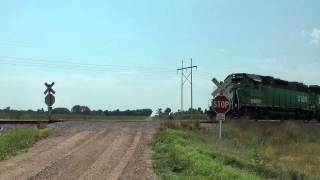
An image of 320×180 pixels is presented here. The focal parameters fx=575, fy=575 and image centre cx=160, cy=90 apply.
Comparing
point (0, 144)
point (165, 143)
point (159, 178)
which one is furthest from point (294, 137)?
point (159, 178)

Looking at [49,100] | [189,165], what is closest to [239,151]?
[189,165]

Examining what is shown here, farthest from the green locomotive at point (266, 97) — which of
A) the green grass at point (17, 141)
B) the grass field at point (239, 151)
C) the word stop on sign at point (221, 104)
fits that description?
the green grass at point (17, 141)

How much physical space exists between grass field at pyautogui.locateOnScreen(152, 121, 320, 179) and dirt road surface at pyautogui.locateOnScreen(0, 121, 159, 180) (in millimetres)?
719

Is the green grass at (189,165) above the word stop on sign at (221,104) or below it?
below

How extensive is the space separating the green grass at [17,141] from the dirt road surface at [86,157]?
1.32 ft

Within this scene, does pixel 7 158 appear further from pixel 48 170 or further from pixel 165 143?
pixel 165 143

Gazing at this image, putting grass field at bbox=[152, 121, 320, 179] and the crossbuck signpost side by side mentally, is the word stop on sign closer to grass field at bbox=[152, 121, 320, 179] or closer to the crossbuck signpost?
grass field at bbox=[152, 121, 320, 179]

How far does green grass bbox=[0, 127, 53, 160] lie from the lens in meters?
20.1

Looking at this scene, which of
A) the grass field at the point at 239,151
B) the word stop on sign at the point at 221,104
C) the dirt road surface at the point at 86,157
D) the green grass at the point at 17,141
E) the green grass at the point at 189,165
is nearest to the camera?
the green grass at the point at 189,165

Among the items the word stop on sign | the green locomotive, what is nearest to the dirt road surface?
the word stop on sign

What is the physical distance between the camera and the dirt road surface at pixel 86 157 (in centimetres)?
1503

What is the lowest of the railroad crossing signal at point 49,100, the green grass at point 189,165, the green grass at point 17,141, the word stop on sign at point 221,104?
the green grass at point 189,165

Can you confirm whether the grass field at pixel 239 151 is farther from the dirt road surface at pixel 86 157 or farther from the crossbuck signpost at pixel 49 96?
the crossbuck signpost at pixel 49 96

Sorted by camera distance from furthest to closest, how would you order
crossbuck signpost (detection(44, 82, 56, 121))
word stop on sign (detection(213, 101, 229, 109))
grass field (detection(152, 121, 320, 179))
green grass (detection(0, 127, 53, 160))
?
1. crossbuck signpost (detection(44, 82, 56, 121))
2. word stop on sign (detection(213, 101, 229, 109))
3. green grass (detection(0, 127, 53, 160))
4. grass field (detection(152, 121, 320, 179))
